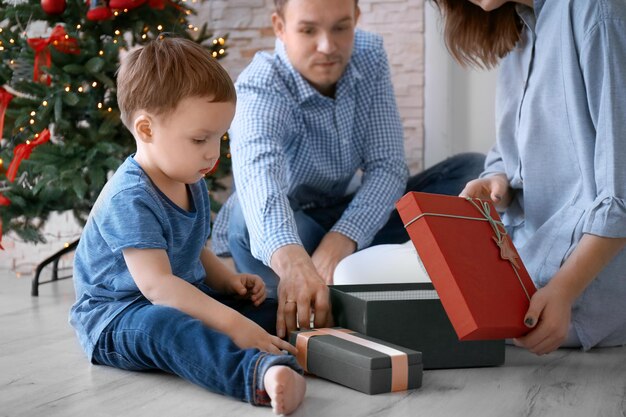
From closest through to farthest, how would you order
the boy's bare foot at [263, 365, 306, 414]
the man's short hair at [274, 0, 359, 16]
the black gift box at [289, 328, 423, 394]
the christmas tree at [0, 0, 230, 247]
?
the boy's bare foot at [263, 365, 306, 414], the black gift box at [289, 328, 423, 394], the man's short hair at [274, 0, 359, 16], the christmas tree at [0, 0, 230, 247]

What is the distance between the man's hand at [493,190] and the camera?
206 cm

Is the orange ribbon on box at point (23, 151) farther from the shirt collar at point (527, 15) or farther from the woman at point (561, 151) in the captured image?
the shirt collar at point (527, 15)

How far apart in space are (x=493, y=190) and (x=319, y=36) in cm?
73

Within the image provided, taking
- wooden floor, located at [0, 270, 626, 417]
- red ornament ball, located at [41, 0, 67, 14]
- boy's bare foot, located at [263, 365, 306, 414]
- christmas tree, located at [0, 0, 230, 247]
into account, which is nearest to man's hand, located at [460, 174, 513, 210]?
wooden floor, located at [0, 270, 626, 417]

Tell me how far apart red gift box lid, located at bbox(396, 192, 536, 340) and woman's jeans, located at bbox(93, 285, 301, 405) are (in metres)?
0.32

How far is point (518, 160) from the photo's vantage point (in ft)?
6.90

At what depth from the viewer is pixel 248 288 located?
2027mm

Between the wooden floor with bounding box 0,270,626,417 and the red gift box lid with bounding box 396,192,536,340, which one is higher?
the red gift box lid with bounding box 396,192,536,340

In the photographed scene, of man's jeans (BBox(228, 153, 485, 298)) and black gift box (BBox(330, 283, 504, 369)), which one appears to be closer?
black gift box (BBox(330, 283, 504, 369))

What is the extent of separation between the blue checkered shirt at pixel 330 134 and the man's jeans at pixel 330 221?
0.24 feet

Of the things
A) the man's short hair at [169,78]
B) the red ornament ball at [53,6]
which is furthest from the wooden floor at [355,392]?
the red ornament ball at [53,6]

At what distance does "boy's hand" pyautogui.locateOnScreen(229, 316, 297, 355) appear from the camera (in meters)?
1.65

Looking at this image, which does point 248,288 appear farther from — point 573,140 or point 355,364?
point 573,140

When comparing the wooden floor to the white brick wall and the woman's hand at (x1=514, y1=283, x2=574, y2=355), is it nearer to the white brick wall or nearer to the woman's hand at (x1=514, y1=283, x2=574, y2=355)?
the woman's hand at (x1=514, y1=283, x2=574, y2=355)
